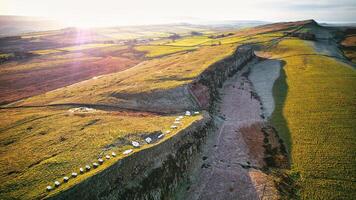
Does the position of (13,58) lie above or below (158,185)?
above

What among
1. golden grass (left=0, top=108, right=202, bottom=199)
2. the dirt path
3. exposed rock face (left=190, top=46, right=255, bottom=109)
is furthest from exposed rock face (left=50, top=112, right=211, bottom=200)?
exposed rock face (left=190, top=46, right=255, bottom=109)

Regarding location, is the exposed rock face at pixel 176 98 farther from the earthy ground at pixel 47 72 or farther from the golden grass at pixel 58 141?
the earthy ground at pixel 47 72

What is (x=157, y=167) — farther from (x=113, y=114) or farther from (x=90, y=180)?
(x=113, y=114)

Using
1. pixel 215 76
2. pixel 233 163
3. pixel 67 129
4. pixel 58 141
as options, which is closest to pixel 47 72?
pixel 215 76

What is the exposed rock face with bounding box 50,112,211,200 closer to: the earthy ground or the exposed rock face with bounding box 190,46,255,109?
the exposed rock face with bounding box 190,46,255,109

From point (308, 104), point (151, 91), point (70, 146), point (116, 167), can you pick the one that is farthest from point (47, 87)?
point (308, 104)

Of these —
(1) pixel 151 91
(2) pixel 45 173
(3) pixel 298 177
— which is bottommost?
(3) pixel 298 177
